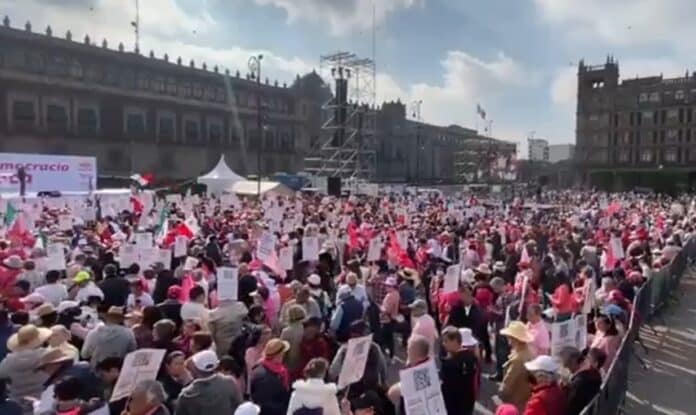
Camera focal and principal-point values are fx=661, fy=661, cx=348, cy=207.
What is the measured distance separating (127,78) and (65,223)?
49.5 m

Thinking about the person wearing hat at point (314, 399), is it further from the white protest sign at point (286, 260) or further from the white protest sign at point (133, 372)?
the white protest sign at point (286, 260)

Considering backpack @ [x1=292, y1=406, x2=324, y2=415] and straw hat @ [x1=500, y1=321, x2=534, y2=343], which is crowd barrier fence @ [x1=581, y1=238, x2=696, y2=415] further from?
backpack @ [x1=292, y1=406, x2=324, y2=415]

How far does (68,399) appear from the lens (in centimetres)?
438

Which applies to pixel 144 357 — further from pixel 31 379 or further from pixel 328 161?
pixel 328 161

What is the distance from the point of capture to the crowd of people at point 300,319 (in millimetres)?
5055

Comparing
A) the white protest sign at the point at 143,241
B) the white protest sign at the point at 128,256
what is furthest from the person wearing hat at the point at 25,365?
the white protest sign at the point at 143,241

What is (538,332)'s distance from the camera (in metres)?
7.04

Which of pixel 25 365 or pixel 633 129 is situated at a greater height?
pixel 633 129

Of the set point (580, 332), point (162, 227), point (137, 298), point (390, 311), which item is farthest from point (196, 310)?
point (162, 227)

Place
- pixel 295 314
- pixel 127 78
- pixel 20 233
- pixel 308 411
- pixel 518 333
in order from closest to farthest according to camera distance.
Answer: pixel 308 411
pixel 518 333
pixel 295 314
pixel 20 233
pixel 127 78

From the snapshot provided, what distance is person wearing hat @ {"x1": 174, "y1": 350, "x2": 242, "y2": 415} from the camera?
4812 mm

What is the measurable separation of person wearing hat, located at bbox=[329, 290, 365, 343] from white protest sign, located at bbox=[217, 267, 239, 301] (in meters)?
1.26

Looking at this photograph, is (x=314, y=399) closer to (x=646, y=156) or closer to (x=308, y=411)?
(x=308, y=411)

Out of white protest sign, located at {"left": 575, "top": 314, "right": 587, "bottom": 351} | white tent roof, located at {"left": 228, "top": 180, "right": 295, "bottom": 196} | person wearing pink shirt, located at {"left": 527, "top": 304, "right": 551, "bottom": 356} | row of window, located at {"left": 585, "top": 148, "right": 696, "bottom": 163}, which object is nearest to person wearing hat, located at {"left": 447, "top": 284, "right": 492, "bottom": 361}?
person wearing pink shirt, located at {"left": 527, "top": 304, "right": 551, "bottom": 356}
